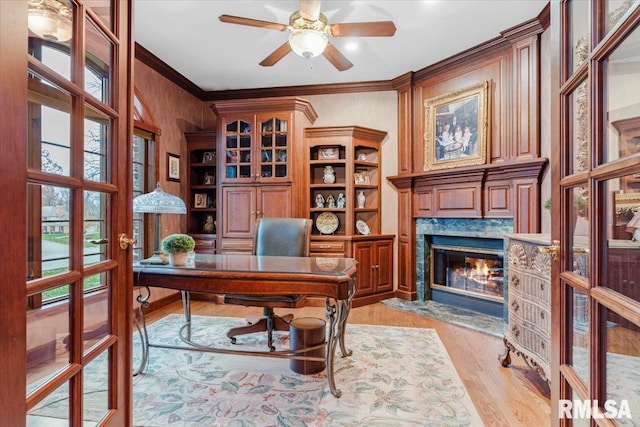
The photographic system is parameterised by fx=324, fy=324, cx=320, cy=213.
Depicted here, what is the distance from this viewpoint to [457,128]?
3.63 metres

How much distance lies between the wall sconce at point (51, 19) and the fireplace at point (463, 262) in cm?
351

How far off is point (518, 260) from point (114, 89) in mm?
2412

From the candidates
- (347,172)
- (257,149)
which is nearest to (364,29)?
(347,172)

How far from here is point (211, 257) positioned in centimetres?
246

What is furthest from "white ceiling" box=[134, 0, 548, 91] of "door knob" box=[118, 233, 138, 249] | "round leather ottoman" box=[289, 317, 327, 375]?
"round leather ottoman" box=[289, 317, 327, 375]

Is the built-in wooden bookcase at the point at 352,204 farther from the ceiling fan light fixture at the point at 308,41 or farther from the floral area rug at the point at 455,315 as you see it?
the ceiling fan light fixture at the point at 308,41

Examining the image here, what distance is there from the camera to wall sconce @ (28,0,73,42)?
818 mm

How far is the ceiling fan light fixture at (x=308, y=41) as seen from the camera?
2371 millimetres

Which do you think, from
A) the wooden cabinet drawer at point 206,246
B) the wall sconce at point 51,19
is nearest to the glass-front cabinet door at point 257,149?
the wooden cabinet drawer at point 206,246

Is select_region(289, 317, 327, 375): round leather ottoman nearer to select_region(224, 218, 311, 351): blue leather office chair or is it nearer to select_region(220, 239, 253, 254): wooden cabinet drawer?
select_region(224, 218, 311, 351): blue leather office chair

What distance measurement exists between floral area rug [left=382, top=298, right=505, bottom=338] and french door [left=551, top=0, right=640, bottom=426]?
2.26 metres

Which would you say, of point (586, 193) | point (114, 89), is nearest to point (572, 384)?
point (586, 193)

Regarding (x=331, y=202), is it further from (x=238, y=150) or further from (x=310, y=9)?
(x=310, y=9)

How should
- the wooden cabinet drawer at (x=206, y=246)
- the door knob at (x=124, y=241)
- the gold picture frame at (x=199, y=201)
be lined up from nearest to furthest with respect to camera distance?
1. the door knob at (x=124, y=241)
2. the wooden cabinet drawer at (x=206, y=246)
3. the gold picture frame at (x=199, y=201)
